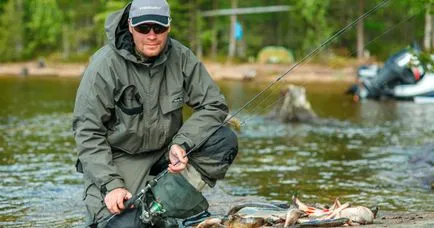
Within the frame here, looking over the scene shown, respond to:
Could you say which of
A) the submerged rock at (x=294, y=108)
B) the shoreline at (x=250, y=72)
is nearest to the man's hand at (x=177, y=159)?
the submerged rock at (x=294, y=108)

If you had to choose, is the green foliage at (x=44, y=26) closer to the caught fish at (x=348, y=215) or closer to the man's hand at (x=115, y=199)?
the caught fish at (x=348, y=215)

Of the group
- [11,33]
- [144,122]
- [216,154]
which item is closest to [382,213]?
[216,154]

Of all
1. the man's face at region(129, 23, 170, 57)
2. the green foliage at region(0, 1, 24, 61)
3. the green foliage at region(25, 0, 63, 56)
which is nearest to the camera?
the man's face at region(129, 23, 170, 57)

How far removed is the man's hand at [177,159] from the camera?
7102 millimetres

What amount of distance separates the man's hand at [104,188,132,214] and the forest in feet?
133

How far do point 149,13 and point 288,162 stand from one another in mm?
8985

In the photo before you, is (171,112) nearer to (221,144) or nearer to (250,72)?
(221,144)

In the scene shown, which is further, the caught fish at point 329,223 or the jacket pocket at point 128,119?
the caught fish at point 329,223

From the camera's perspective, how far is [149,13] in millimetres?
6953

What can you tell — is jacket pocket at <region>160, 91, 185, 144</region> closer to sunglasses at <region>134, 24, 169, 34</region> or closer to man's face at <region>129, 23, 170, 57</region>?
man's face at <region>129, 23, 170, 57</region>

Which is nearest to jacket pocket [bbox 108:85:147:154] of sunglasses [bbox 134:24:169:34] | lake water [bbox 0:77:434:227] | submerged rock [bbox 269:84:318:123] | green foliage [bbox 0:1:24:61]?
sunglasses [bbox 134:24:169:34]

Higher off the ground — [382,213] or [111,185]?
[111,185]

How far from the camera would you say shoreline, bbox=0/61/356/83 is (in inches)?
1784

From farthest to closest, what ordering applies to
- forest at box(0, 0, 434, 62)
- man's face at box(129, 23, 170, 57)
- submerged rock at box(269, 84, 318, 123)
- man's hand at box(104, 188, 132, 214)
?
forest at box(0, 0, 434, 62) → submerged rock at box(269, 84, 318, 123) → man's face at box(129, 23, 170, 57) → man's hand at box(104, 188, 132, 214)
